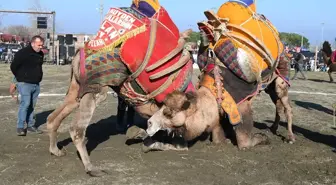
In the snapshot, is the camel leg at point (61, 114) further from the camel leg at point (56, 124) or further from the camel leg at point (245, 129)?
the camel leg at point (245, 129)

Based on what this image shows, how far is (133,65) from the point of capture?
498cm

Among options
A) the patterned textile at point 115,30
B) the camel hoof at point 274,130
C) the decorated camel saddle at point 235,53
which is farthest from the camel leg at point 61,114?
the camel hoof at point 274,130

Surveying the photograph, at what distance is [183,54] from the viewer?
5.41 m

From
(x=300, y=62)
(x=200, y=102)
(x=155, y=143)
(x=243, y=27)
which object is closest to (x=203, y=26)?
(x=243, y=27)

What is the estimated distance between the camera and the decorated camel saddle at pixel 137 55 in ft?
16.3

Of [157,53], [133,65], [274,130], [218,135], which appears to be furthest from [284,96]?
[133,65]

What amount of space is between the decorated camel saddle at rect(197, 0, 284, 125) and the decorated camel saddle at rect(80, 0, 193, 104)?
730 mm

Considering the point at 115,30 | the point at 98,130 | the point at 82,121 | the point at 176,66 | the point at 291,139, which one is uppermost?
the point at 115,30

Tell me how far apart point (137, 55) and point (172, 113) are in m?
0.88

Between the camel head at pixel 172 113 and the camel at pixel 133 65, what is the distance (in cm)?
16

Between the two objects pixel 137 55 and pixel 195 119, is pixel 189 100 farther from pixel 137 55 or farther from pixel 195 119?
pixel 137 55

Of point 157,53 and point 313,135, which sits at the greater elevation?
point 157,53

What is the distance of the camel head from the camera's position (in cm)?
513

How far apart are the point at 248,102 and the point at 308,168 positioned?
1330 mm
